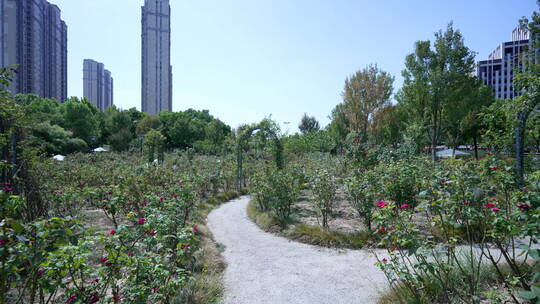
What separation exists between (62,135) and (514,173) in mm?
30654

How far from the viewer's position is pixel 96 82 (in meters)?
72.6

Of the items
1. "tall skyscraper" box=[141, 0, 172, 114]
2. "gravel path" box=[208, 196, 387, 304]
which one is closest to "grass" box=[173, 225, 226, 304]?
"gravel path" box=[208, 196, 387, 304]

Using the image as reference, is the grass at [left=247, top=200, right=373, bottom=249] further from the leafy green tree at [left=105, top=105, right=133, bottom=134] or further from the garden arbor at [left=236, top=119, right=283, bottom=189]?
the leafy green tree at [left=105, top=105, right=133, bottom=134]

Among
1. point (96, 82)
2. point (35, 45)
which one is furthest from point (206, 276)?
point (96, 82)

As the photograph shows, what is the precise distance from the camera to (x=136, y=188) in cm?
616

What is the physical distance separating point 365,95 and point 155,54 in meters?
60.8

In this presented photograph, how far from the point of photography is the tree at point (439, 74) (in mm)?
13180

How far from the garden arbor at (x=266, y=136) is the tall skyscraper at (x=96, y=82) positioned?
2931 inches

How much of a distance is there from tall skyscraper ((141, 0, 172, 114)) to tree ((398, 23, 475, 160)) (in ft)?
204

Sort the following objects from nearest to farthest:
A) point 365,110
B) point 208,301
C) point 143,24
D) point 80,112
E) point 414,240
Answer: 1. point 414,240
2. point 208,301
3. point 365,110
4. point 80,112
5. point 143,24

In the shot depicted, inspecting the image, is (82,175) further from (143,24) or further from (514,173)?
(143,24)

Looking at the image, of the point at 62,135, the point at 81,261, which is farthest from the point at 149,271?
the point at 62,135

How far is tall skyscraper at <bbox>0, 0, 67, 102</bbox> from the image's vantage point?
32938 millimetres

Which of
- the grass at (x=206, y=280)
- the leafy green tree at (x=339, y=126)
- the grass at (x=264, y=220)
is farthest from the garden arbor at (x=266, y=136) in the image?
the leafy green tree at (x=339, y=126)
